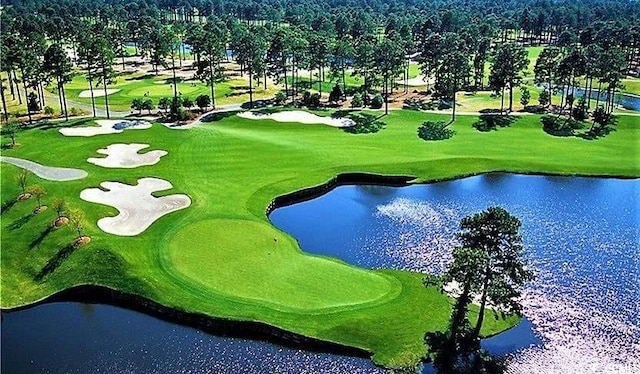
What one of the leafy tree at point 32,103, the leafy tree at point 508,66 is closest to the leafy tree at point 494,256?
the leafy tree at point 508,66

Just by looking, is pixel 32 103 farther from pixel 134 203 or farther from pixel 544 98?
pixel 544 98

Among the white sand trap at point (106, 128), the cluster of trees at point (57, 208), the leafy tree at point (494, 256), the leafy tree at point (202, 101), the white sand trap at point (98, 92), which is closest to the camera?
the leafy tree at point (494, 256)

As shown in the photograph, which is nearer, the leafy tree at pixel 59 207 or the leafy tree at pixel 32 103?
the leafy tree at pixel 59 207

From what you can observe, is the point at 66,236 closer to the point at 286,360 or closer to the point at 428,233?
the point at 286,360

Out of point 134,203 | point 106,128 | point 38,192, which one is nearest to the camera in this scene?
point 38,192

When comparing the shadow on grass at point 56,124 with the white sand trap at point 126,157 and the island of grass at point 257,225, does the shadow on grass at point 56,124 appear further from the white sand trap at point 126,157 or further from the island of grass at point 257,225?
the white sand trap at point 126,157

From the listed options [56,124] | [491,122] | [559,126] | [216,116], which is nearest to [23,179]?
[56,124]
